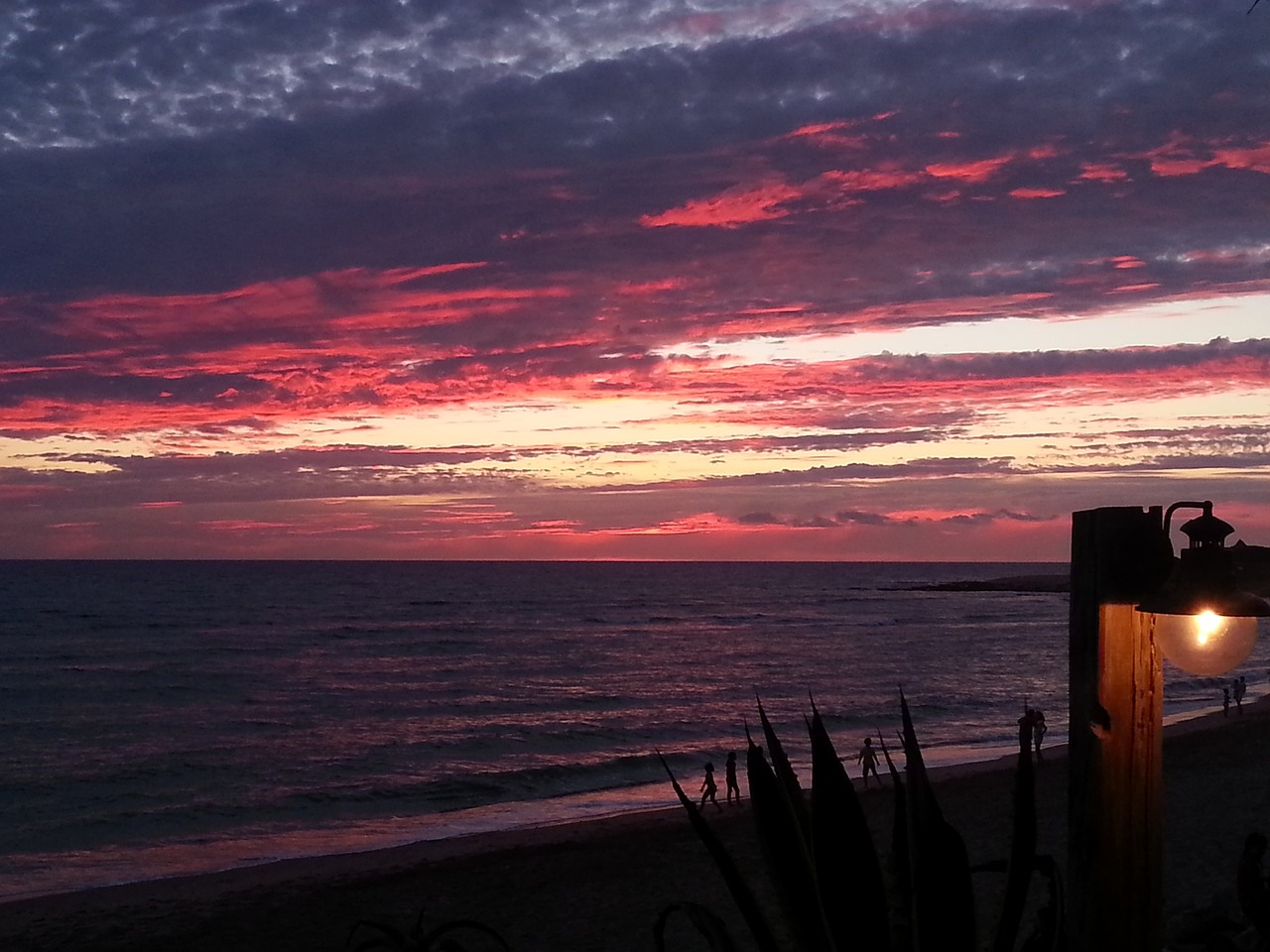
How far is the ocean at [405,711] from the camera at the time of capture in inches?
827

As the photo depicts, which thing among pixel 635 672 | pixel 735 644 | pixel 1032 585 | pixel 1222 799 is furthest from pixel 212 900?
pixel 1032 585

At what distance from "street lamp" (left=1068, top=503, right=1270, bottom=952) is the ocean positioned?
935 millimetres

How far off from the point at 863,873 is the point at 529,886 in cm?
1373

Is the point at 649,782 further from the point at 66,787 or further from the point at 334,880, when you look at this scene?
the point at 66,787

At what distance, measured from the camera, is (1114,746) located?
7.37 feet

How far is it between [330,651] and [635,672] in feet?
57.0

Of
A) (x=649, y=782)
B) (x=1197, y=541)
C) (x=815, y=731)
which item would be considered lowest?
(x=649, y=782)

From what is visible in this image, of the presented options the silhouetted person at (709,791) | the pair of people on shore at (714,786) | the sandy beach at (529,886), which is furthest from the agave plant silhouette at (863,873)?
the silhouetted person at (709,791)

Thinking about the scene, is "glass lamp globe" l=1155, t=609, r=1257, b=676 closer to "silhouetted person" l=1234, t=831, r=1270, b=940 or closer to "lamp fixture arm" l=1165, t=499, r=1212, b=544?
"lamp fixture arm" l=1165, t=499, r=1212, b=544

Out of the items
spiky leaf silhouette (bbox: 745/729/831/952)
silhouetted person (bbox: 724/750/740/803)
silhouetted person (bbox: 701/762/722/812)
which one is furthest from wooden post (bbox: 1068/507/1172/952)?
silhouetted person (bbox: 701/762/722/812)

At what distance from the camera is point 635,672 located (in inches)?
1892

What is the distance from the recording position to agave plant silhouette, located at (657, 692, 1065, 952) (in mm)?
2215

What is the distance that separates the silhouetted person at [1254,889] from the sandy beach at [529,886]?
242 inches

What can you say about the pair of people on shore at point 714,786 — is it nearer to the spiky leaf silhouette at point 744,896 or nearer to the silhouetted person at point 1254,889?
the silhouetted person at point 1254,889
